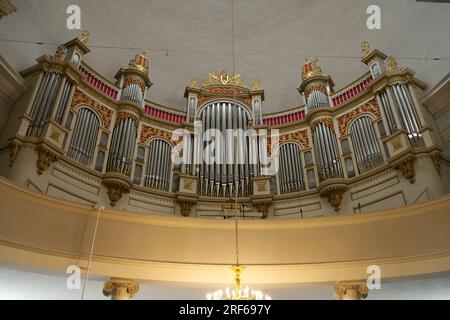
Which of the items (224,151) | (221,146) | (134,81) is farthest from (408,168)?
(134,81)

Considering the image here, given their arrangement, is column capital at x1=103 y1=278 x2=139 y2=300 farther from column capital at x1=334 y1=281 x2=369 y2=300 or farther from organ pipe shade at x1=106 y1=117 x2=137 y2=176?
organ pipe shade at x1=106 y1=117 x2=137 y2=176

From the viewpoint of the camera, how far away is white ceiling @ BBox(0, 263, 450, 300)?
6.03 metres

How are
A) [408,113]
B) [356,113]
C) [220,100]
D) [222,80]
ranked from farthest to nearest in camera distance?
[222,80]
[220,100]
[356,113]
[408,113]

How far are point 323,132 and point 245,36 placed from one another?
18.1 feet

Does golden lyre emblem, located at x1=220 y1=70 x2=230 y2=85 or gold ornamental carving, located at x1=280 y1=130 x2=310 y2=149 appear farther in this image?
golden lyre emblem, located at x1=220 y1=70 x2=230 y2=85

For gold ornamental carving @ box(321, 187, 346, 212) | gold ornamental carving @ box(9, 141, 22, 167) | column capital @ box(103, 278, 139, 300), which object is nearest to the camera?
column capital @ box(103, 278, 139, 300)

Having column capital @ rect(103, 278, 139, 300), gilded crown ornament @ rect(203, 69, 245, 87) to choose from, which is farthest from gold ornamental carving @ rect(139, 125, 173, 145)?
column capital @ rect(103, 278, 139, 300)

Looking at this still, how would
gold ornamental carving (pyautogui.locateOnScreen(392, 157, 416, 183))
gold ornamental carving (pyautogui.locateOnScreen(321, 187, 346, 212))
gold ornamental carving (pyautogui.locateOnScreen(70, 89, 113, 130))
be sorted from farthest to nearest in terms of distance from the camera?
gold ornamental carving (pyautogui.locateOnScreen(70, 89, 113, 130)) → gold ornamental carving (pyautogui.locateOnScreen(321, 187, 346, 212)) → gold ornamental carving (pyautogui.locateOnScreen(392, 157, 416, 183))

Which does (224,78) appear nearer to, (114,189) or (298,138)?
Answer: (298,138)

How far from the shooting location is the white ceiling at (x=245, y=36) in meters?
11.7

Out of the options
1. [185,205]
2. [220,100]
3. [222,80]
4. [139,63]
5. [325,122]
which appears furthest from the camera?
[222,80]

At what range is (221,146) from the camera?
11141mm

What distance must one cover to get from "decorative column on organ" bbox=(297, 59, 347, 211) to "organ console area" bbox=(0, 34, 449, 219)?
33mm

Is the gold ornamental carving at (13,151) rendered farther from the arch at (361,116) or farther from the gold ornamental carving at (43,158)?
the arch at (361,116)
